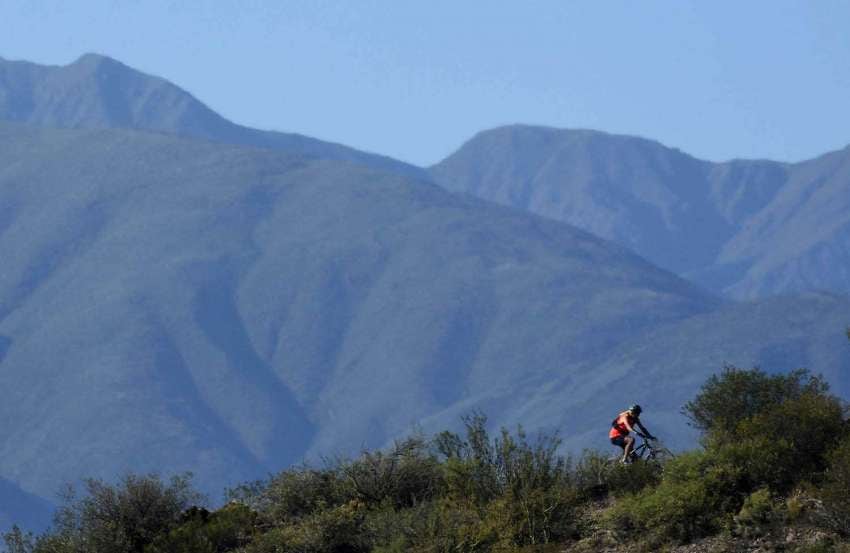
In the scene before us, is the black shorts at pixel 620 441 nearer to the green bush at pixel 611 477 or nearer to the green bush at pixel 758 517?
the green bush at pixel 611 477

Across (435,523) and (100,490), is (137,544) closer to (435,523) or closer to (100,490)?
(100,490)

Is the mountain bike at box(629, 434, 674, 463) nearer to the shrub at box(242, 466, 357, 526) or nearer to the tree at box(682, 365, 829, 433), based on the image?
the tree at box(682, 365, 829, 433)

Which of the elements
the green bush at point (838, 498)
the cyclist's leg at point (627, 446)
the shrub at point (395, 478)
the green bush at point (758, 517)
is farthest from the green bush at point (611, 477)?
the green bush at point (838, 498)

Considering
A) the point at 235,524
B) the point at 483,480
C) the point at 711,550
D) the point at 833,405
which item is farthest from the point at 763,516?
the point at 235,524

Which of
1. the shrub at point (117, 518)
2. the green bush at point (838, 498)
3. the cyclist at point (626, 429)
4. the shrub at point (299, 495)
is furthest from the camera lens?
the cyclist at point (626, 429)

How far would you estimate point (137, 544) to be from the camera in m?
21.5

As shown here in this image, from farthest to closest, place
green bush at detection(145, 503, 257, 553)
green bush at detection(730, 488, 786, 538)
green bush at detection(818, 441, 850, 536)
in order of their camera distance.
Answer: green bush at detection(145, 503, 257, 553) < green bush at detection(730, 488, 786, 538) < green bush at detection(818, 441, 850, 536)

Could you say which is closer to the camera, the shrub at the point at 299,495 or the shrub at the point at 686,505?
the shrub at the point at 686,505

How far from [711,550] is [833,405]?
3157 mm

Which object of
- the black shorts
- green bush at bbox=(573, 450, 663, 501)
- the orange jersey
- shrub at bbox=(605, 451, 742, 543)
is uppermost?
the orange jersey

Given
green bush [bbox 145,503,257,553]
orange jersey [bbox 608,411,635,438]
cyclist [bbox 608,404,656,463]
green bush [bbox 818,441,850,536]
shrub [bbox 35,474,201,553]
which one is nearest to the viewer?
green bush [bbox 818,441,850,536]

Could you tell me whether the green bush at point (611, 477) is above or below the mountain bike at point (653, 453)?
below

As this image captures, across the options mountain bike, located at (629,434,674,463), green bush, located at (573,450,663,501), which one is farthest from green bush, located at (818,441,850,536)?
mountain bike, located at (629,434,674,463)

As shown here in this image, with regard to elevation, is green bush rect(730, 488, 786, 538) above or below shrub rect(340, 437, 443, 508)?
below
